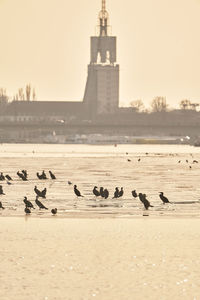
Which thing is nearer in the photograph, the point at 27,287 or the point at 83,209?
the point at 27,287

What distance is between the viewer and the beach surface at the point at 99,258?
953 inches

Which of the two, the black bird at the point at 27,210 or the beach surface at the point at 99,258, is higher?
the black bird at the point at 27,210

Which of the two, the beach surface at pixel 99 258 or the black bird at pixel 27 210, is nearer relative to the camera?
the beach surface at pixel 99 258

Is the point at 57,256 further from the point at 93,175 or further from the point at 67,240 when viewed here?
the point at 93,175

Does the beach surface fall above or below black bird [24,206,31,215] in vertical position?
below

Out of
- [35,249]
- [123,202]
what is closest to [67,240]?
[35,249]

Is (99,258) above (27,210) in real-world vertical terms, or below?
below

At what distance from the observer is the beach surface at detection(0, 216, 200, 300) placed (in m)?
24.2

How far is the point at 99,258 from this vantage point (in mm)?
28375

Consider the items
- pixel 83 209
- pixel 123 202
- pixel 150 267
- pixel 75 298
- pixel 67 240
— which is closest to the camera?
pixel 75 298

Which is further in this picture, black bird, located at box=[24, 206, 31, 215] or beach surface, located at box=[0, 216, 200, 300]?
black bird, located at box=[24, 206, 31, 215]

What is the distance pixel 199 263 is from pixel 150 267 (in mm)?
1378

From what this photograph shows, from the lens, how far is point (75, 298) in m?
23.3

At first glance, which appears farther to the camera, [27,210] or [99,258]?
[27,210]
